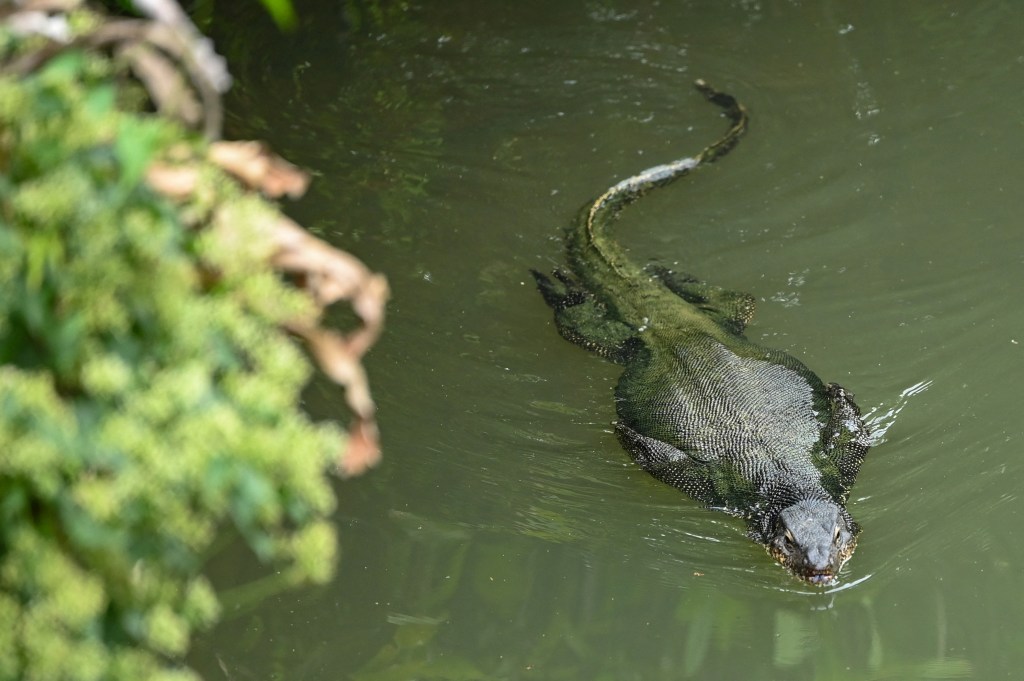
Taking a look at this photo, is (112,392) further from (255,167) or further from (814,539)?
(814,539)

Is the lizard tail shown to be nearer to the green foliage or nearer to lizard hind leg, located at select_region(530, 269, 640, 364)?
lizard hind leg, located at select_region(530, 269, 640, 364)

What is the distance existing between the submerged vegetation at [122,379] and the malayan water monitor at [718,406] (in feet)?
8.91

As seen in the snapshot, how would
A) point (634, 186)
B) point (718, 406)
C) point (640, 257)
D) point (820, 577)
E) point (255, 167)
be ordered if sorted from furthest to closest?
point (634, 186)
point (640, 257)
point (718, 406)
point (820, 577)
point (255, 167)

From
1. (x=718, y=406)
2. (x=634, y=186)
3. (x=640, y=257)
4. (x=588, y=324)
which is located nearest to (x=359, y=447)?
(x=718, y=406)

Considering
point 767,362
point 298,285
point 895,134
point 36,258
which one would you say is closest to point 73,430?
point 36,258

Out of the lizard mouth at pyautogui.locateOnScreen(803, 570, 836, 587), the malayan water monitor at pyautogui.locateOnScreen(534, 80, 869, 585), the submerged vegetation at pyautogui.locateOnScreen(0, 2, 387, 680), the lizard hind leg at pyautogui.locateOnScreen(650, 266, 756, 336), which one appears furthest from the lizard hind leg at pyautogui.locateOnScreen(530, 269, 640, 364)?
the submerged vegetation at pyautogui.locateOnScreen(0, 2, 387, 680)

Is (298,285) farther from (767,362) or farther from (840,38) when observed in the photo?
(840,38)

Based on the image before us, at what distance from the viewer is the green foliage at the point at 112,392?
56.8 inches

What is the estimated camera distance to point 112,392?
58.2 inches

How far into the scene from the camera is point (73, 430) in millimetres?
1429

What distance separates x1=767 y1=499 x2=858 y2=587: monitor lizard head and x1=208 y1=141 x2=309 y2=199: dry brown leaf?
2.62 meters

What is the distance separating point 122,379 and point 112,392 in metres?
0.04

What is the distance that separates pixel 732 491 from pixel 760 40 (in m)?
3.79

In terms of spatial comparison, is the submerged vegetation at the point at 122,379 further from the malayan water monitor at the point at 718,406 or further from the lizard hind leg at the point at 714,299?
the lizard hind leg at the point at 714,299
